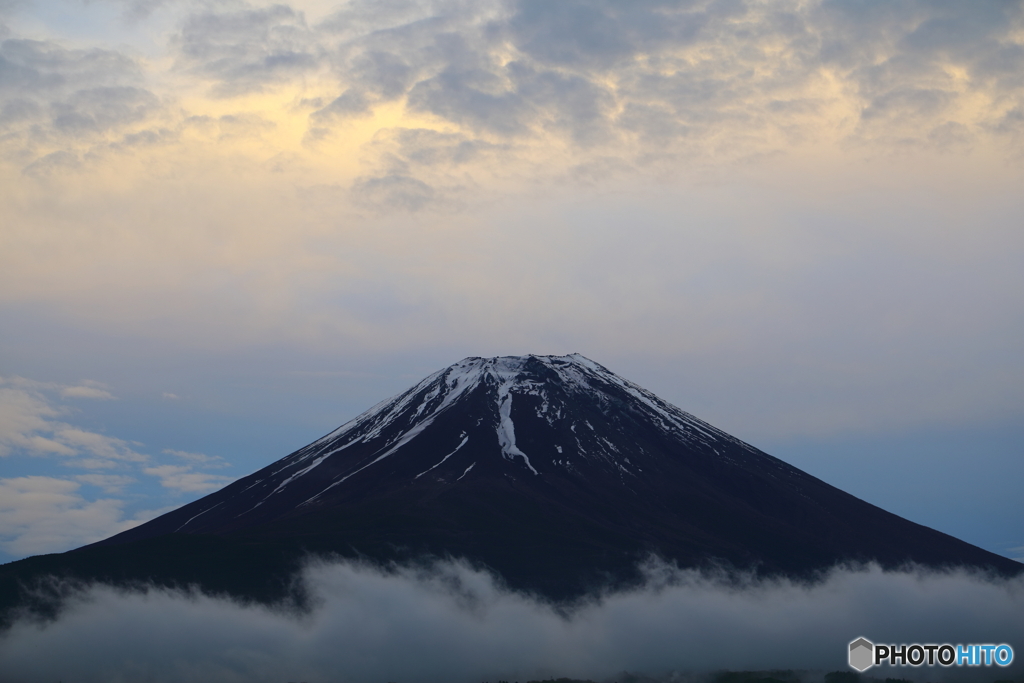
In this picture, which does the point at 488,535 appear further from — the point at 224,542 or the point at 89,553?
the point at 89,553

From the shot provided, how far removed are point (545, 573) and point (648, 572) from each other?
20.2 m

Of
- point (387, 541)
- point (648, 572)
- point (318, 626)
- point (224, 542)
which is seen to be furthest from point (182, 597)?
point (648, 572)

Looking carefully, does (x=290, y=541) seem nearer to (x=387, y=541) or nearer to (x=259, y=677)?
(x=387, y=541)

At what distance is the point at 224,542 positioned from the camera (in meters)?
189

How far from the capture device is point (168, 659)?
195625 mm

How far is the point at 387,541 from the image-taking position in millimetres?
189500

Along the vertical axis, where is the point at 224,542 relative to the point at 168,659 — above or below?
above

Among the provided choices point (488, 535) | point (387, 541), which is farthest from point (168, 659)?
point (488, 535)

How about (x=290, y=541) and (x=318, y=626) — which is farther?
(x=318, y=626)

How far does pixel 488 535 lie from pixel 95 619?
247 ft

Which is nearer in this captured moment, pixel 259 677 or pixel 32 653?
pixel 32 653

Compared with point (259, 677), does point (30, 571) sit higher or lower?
higher

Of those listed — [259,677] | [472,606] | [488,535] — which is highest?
[488,535]

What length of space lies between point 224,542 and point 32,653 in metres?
39.9
